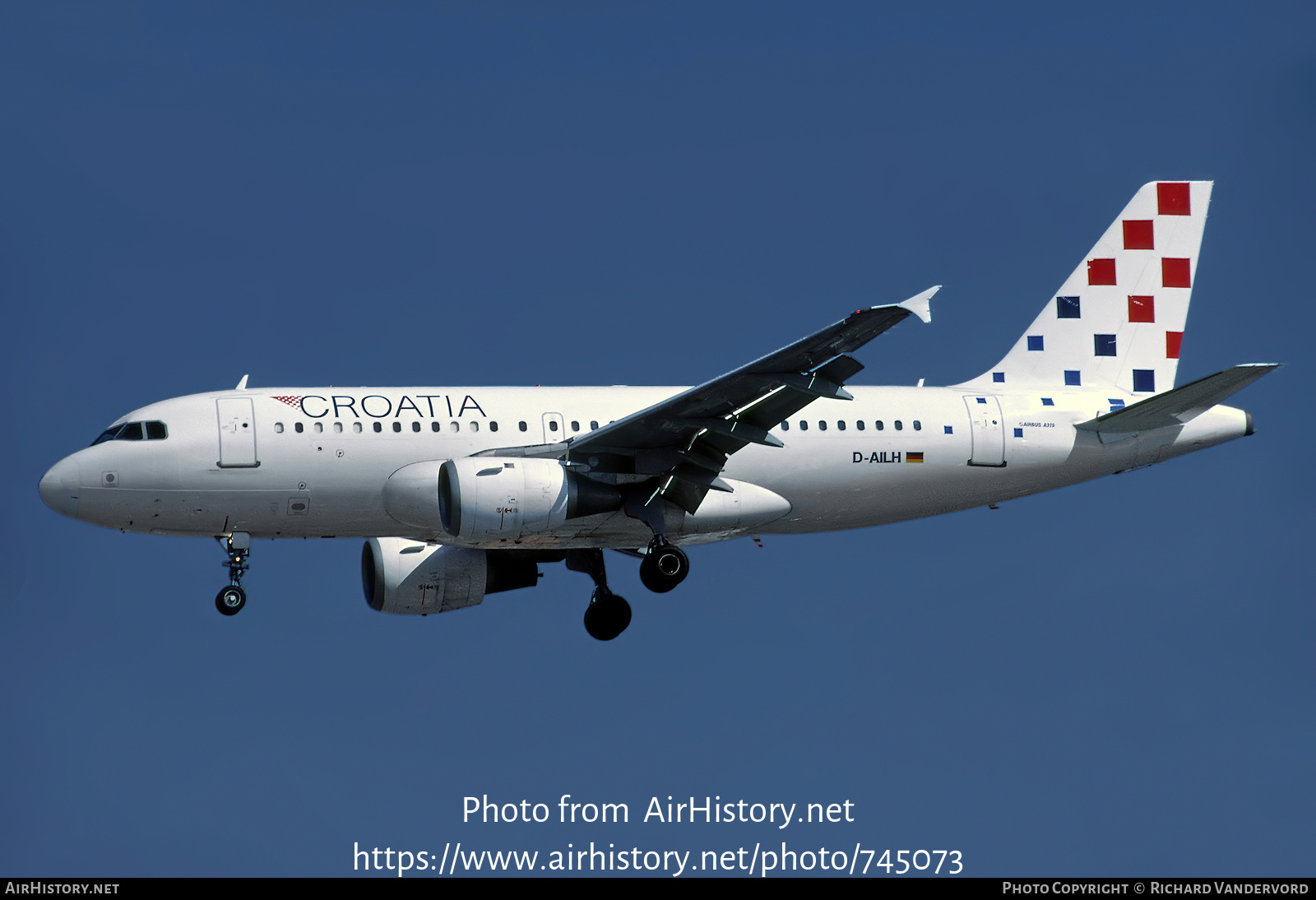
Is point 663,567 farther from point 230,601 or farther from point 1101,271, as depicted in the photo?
point 1101,271

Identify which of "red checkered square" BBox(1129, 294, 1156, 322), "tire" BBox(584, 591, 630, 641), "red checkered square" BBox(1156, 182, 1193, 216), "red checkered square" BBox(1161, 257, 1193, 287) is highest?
"red checkered square" BBox(1156, 182, 1193, 216)

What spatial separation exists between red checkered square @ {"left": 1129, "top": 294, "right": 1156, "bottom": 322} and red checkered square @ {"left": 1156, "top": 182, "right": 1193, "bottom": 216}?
6.57 ft

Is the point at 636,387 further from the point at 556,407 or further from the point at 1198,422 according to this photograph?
the point at 1198,422

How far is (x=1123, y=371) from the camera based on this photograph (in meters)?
35.2

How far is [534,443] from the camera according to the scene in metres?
31.2

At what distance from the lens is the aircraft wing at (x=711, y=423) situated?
27.4 m

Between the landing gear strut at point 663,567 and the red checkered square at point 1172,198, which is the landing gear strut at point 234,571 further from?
the red checkered square at point 1172,198

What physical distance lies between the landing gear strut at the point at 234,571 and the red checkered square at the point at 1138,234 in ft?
59.9

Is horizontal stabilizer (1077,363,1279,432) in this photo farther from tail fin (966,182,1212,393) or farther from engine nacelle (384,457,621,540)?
engine nacelle (384,457,621,540)

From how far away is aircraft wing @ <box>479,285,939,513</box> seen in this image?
90.0 ft

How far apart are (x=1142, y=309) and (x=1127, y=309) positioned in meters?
0.30

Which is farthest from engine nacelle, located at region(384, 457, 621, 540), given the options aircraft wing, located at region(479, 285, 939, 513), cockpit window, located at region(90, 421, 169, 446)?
cockpit window, located at region(90, 421, 169, 446)

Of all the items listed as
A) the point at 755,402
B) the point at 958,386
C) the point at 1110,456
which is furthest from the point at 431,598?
the point at 1110,456

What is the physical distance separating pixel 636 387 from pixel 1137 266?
35.7ft
